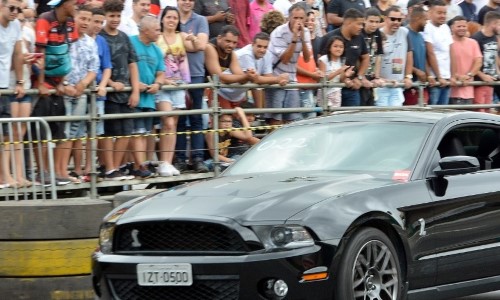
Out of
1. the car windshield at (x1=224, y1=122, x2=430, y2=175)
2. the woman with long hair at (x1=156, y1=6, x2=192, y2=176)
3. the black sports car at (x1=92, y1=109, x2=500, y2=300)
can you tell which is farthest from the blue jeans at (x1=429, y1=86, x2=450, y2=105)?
the car windshield at (x1=224, y1=122, x2=430, y2=175)

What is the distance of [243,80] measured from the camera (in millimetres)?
14305

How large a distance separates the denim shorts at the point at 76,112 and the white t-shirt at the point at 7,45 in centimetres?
74

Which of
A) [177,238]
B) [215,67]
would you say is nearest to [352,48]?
[215,67]

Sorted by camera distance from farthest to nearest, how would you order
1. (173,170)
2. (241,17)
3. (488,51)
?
1. (488,51)
2. (241,17)
3. (173,170)

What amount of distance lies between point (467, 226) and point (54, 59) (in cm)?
557

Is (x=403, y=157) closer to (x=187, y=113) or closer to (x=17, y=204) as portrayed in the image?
(x=17, y=204)

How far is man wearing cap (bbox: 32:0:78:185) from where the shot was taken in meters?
12.0

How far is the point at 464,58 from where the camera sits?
1795 cm

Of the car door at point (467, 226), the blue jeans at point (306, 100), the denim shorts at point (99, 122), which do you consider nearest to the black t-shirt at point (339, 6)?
the blue jeans at point (306, 100)

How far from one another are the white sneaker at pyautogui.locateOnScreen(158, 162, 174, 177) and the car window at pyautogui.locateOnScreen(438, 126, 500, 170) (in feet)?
16.1

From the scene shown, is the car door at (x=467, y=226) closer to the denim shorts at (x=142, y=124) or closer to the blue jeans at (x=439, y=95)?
the denim shorts at (x=142, y=124)

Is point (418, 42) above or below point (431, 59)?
above

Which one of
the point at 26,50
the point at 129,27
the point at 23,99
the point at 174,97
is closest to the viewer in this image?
the point at 23,99

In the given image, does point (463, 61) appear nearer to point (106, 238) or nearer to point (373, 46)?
point (373, 46)
